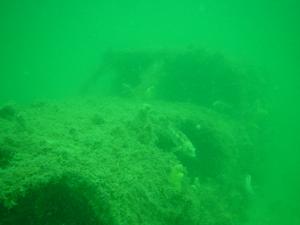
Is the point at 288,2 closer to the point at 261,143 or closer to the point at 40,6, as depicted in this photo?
the point at 261,143

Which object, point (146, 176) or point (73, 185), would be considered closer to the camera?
point (73, 185)

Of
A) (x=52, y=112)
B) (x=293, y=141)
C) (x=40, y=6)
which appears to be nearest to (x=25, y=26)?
(x=40, y=6)

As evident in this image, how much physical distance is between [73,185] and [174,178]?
3.05m

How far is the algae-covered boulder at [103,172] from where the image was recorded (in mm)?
4859

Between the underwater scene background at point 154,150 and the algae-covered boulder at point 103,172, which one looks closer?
the algae-covered boulder at point 103,172

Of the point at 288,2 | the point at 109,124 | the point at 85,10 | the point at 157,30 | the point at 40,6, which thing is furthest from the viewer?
the point at 157,30

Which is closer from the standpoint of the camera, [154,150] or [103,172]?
[103,172]

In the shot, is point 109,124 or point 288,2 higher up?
point 288,2

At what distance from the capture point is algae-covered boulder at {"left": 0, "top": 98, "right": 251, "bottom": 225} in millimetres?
4859

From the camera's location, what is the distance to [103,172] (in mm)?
5785

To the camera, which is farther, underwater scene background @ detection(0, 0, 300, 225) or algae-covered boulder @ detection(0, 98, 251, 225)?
underwater scene background @ detection(0, 0, 300, 225)

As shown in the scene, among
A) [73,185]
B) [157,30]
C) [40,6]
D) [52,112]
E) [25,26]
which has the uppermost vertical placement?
[157,30]

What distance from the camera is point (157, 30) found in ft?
559

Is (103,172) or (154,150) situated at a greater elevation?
(154,150)
